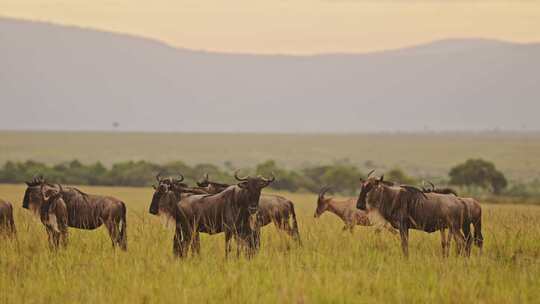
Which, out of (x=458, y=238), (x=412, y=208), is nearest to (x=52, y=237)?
(x=412, y=208)

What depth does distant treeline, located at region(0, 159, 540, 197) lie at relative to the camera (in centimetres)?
5056

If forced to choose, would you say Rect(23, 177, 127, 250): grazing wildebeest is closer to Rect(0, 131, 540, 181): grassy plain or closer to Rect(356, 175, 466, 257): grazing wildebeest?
Rect(356, 175, 466, 257): grazing wildebeest

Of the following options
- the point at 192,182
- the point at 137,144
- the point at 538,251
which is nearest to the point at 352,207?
the point at 538,251

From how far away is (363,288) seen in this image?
34.7 ft

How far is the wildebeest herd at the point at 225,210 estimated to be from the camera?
12758mm

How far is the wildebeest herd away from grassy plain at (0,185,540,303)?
35 cm

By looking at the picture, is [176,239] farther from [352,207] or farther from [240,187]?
[352,207]

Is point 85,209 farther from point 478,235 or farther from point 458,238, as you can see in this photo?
point 478,235

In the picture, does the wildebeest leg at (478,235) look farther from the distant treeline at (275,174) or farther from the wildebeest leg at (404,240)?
the distant treeline at (275,174)

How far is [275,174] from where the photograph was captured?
52.5m

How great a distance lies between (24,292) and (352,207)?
968 centimetres

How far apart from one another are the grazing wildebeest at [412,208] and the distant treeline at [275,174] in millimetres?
36263

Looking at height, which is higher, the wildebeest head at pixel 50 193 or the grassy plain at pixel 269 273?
the wildebeest head at pixel 50 193

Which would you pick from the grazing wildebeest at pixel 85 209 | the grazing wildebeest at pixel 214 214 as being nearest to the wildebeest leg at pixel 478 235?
the grazing wildebeest at pixel 214 214
